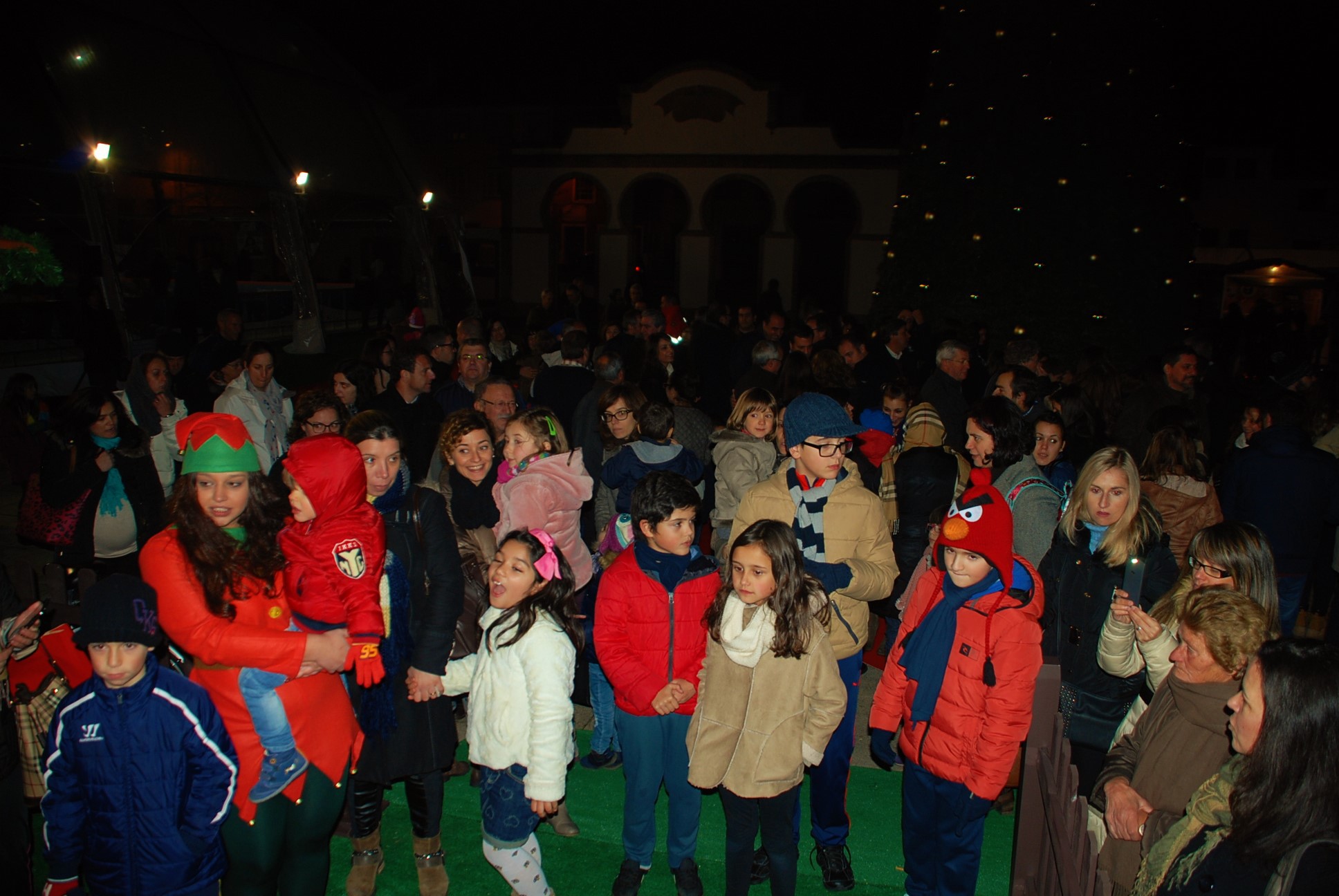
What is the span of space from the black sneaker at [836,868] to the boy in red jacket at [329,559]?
2.16m

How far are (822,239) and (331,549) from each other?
27736 mm

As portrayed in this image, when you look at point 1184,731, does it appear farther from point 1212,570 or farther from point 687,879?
point 687,879

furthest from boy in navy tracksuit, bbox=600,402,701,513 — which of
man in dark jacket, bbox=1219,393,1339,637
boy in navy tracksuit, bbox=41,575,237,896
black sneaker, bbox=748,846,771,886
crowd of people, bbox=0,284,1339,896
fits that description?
man in dark jacket, bbox=1219,393,1339,637

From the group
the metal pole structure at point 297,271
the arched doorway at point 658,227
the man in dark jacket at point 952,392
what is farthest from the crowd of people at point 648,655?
the arched doorway at point 658,227

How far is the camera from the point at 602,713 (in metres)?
4.98

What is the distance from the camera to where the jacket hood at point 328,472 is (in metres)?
3.09

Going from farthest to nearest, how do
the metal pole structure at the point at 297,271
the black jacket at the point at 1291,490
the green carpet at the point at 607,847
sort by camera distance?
the metal pole structure at the point at 297,271 < the black jacket at the point at 1291,490 < the green carpet at the point at 607,847

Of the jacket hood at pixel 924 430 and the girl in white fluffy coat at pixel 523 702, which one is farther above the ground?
the jacket hood at pixel 924 430

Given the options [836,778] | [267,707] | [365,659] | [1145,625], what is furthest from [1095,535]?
[267,707]

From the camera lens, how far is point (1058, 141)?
1114cm

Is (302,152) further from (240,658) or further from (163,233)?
(240,658)

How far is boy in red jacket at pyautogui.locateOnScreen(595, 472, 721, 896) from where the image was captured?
3.56m

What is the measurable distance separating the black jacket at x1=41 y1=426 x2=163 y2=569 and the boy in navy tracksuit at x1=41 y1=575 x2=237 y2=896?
2.40 metres

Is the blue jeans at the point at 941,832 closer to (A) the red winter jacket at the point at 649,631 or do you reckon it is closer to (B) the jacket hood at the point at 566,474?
(A) the red winter jacket at the point at 649,631
